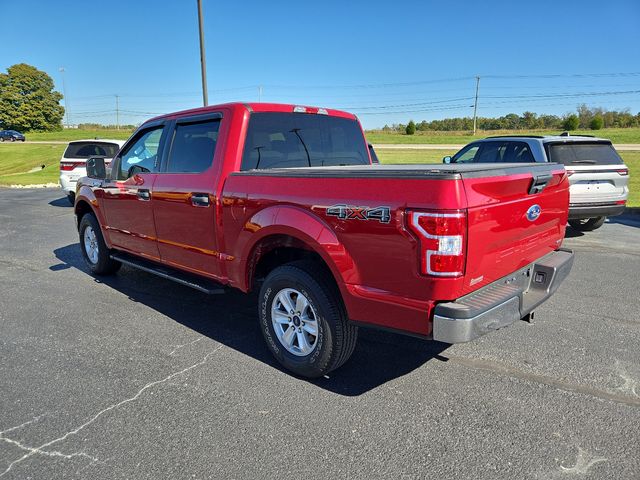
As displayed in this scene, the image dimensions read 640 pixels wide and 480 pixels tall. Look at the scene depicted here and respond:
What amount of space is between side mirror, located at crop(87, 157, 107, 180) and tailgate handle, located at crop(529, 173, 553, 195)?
4.60 meters

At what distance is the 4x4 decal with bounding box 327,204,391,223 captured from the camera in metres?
2.58

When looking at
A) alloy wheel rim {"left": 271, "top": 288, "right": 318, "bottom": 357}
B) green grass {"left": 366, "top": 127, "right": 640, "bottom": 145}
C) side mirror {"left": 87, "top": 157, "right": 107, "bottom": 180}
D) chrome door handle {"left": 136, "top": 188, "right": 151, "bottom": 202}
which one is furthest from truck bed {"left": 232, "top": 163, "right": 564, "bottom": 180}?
green grass {"left": 366, "top": 127, "right": 640, "bottom": 145}

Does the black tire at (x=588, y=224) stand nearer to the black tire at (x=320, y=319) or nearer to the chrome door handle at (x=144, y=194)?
the black tire at (x=320, y=319)

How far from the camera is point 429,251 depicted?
8.05 ft

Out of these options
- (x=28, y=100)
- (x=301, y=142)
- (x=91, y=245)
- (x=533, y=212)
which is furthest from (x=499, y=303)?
(x=28, y=100)

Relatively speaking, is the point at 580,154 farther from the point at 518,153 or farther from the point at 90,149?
the point at 90,149

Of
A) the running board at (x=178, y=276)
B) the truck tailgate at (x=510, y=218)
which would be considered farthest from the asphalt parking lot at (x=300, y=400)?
the truck tailgate at (x=510, y=218)

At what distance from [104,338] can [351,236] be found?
2.64 metres

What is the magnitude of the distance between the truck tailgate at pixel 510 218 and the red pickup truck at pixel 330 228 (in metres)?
0.01

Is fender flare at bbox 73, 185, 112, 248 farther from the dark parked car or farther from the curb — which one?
the dark parked car

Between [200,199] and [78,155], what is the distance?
10459 millimetres

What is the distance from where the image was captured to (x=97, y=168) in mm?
5359

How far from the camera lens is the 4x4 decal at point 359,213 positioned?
2.58 meters

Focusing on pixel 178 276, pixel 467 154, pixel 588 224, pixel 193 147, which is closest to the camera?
pixel 193 147
